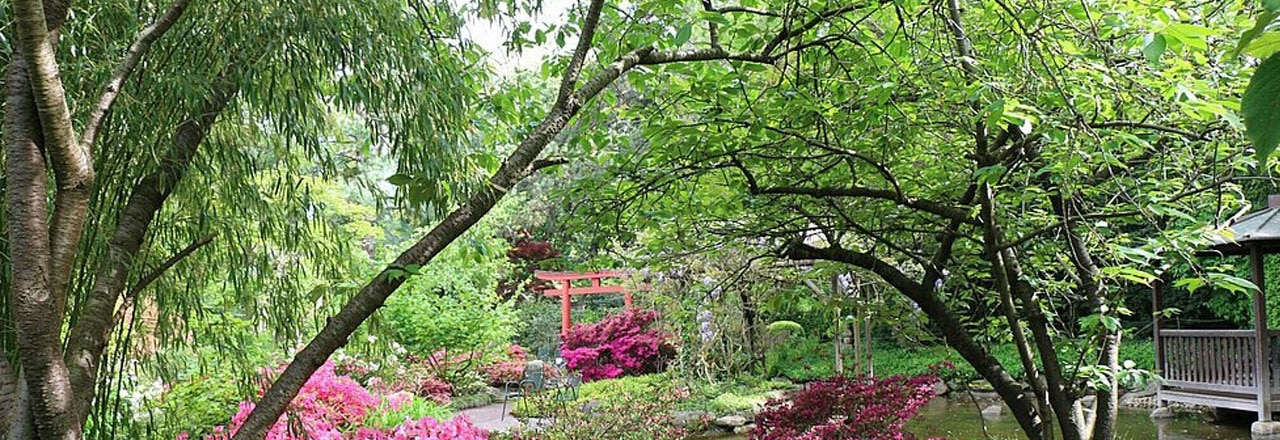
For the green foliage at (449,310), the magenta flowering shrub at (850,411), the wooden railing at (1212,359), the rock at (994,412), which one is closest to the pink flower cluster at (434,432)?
the magenta flowering shrub at (850,411)

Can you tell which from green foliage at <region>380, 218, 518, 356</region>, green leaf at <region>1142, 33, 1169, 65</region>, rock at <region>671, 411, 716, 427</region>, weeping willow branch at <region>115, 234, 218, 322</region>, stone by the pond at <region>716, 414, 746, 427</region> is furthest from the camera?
green foliage at <region>380, 218, 518, 356</region>

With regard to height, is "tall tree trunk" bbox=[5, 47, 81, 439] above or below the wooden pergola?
above

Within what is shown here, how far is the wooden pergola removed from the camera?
7.52 metres

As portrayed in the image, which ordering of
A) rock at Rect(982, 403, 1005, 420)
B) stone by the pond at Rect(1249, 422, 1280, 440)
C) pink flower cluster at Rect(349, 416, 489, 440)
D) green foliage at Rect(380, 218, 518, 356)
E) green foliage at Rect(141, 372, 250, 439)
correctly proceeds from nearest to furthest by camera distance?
pink flower cluster at Rect(349, 416, 489, 440) → green foliage at Rect(141, 372, 250, 439) → stone by the pond at Rect(1249, 422, 1280, 440) → rock at Rect(982, 403, 1005, 420) → green foliage at Rect(380, 218, 518, 356)

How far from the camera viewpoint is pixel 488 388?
35.1ft

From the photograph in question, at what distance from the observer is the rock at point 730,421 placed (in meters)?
8.53

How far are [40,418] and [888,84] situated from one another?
2.02 meters

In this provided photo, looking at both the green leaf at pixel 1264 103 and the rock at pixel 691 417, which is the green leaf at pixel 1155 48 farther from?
the rock at pixel 691 417

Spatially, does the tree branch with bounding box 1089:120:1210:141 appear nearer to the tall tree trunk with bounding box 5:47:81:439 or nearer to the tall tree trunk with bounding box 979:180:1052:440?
the tall tree trunk with bounding box 979:180:1052:440

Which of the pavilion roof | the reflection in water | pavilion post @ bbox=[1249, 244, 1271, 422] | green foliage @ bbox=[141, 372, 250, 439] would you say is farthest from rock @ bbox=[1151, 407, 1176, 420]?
green foliage @ bbox=[141, 372, 250, 439]

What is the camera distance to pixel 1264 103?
44cm

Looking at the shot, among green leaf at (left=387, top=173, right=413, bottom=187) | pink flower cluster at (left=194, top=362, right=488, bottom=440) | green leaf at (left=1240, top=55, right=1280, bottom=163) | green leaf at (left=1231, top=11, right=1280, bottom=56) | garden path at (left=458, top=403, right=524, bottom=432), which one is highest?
green leaf at (left=387, top=173, right=413, bottom=187)

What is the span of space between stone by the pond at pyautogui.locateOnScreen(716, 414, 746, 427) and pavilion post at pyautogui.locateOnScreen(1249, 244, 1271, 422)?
4.30 meters

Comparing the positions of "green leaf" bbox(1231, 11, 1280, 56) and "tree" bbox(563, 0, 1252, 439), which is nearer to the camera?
"green leaf" bbox(1231, 11, 1280, 56)
